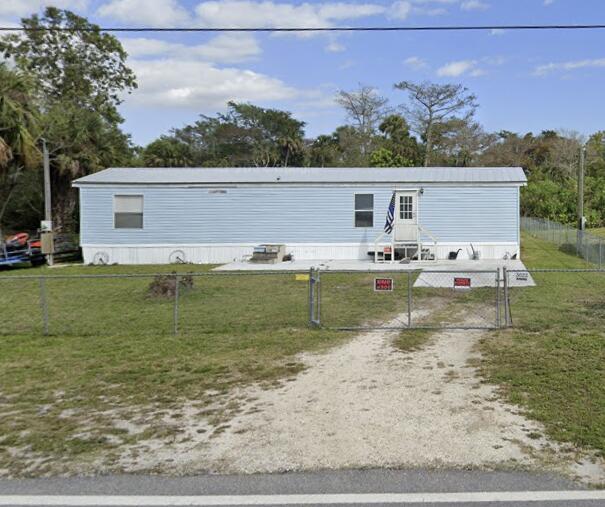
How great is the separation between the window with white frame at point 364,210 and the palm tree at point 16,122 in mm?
12196

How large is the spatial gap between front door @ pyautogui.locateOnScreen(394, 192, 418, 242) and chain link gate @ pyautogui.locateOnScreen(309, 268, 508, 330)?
15.2 ft

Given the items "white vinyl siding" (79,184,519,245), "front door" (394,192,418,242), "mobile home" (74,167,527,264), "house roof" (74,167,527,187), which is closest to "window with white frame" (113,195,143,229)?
"mobile home" (74,167,527,264)

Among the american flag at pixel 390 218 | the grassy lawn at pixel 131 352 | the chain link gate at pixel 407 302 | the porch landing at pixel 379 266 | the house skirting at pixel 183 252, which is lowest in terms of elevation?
the grassy lawn at pixel 131 352

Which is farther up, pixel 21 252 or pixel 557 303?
pixel 21 252

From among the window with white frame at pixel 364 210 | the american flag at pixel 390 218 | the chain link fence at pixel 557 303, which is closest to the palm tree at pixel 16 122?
the window with white frame at pixel 364 210

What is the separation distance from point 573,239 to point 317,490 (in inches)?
912

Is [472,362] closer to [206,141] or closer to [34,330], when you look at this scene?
[34,330]

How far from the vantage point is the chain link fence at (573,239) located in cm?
1785

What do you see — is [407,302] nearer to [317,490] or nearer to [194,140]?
[317,490]

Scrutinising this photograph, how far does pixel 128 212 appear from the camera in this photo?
2061cm

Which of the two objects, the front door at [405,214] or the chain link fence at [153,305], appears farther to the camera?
the front door at [405,214]

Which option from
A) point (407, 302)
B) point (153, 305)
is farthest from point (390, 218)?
point (153, 305)

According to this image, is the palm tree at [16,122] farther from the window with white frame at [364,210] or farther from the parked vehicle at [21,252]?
the window with white frame at [364,210]

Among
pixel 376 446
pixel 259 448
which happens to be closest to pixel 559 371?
pixel 376 446
